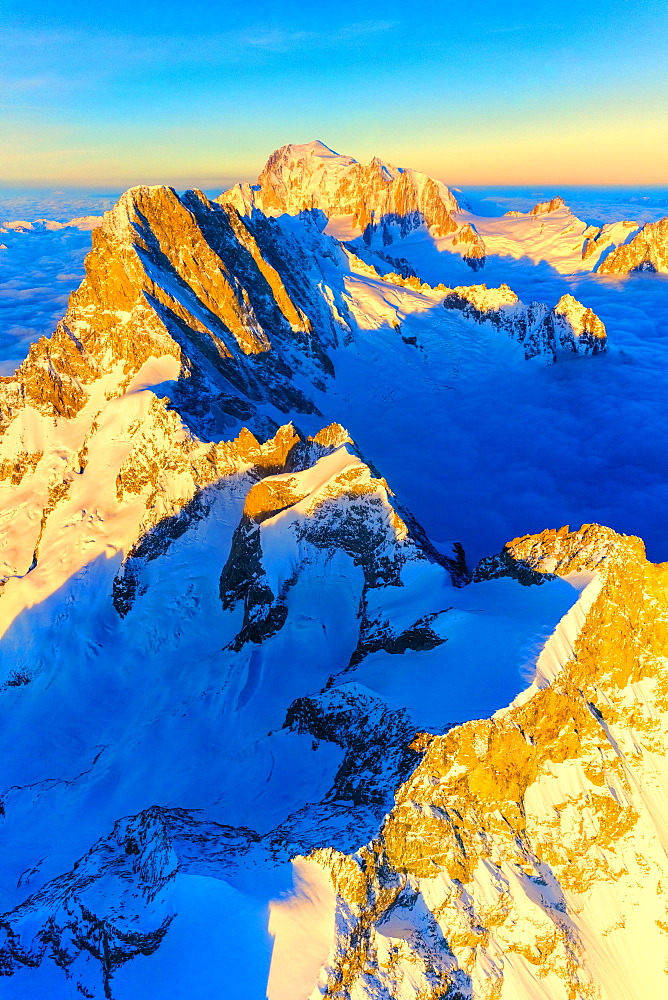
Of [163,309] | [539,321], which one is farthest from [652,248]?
[163,309]

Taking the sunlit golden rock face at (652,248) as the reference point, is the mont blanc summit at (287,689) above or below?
below

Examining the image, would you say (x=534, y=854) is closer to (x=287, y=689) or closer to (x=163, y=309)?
(x=287, y=689)

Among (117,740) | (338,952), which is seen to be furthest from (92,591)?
(338,952)

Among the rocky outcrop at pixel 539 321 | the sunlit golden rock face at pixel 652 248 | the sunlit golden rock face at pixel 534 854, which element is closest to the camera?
the sunlit golden rock face at pixel 534 854

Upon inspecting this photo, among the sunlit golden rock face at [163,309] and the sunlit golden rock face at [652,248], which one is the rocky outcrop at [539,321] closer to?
the sunlit golden rock face at [163,309]

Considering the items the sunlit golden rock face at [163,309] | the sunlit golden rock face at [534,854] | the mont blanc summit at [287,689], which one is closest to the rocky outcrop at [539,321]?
the mont blanc summit at [287,689]

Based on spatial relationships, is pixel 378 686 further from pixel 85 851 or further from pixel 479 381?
pixel 479 381
